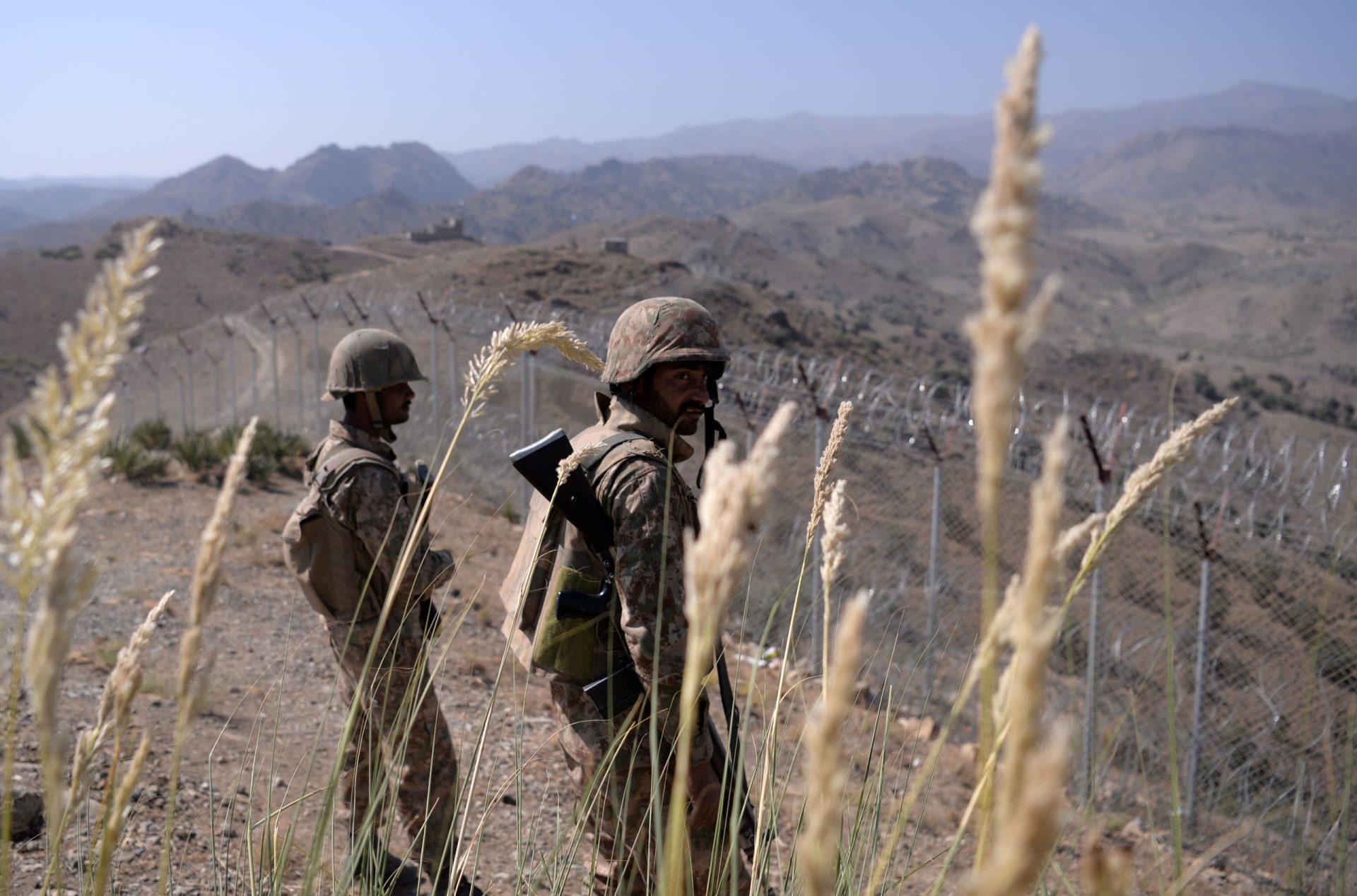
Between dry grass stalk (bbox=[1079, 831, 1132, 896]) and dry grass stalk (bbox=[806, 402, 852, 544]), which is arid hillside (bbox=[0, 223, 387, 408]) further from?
dry grass stalk (bbox=[1079, 831, 1132, 896])

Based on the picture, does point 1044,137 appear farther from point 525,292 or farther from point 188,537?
point 525,292

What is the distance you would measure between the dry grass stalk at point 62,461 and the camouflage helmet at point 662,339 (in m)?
1.84

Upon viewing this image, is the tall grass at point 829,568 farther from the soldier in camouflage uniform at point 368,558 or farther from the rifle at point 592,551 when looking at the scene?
the soldier in camouflage uniform at point 368,558

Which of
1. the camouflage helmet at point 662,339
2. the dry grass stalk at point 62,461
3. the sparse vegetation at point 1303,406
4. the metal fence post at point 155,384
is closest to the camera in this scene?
the dry grass stalk at point 62,461

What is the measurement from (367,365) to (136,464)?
355 inches

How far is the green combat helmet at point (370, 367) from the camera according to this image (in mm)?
3689

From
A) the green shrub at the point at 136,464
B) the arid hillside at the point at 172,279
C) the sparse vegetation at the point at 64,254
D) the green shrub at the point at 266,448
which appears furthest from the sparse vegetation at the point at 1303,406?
the sparse vegetation at the point at 64,254

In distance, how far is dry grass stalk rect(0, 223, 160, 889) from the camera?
0.66 m

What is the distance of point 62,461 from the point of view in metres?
0.68

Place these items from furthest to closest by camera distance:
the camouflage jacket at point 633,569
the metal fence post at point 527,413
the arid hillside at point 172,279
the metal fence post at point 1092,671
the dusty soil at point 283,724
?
the arid hillside at point 172,279
the metal fence post at point 527,413
the metal fence post at point 1092,671
the camouflage jacket at point 633,569
the dusty soil at point 283,724

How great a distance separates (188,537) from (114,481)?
2.80 meters

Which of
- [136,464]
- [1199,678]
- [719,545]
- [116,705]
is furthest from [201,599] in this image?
[136,464]

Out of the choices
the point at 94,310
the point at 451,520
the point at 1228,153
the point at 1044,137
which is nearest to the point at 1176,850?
the point at 1044,137

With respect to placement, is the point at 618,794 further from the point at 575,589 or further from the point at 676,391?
the point at 676,391
